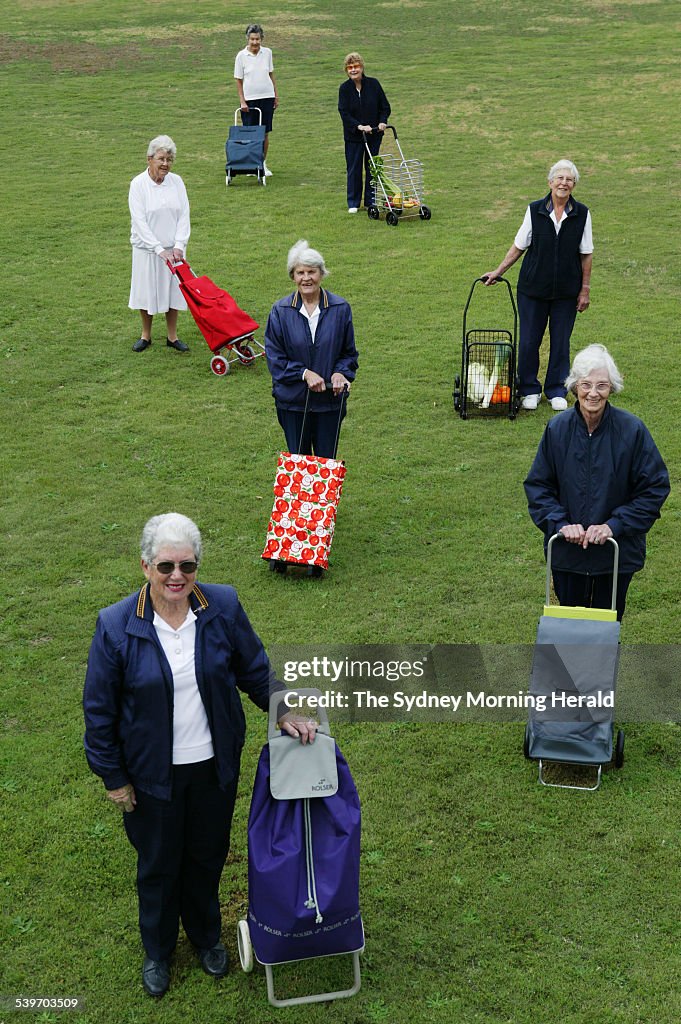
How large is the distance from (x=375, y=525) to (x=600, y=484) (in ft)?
10.1

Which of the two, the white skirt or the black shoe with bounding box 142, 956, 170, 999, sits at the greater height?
the white skirt

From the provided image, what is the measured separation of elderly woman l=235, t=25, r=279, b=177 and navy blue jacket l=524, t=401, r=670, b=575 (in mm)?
13406

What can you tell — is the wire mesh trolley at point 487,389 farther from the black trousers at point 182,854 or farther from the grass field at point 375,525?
the black trousers at point 182,854

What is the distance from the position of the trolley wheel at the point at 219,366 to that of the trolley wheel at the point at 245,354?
0.26 meters

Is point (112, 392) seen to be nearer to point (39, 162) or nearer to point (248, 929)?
point (248, 929)

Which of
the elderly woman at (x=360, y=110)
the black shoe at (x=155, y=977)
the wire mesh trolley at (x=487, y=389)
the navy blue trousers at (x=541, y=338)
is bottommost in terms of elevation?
the black shoe at (x=155, y=977)

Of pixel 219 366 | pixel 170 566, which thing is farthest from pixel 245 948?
pixel 219 366

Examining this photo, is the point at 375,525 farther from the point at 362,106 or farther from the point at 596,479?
the point at 362,106

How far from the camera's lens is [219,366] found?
11.8 metres

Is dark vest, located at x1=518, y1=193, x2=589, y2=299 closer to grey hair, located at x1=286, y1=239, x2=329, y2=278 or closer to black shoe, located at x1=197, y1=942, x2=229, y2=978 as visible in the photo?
grey hair, located at x1=286, y1=239, x2=329, y2=278

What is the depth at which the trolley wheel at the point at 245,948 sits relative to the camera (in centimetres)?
502

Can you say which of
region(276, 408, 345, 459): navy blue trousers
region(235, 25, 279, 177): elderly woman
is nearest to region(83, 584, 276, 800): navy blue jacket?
region(276, 408, 345, 459): navy blue trousers

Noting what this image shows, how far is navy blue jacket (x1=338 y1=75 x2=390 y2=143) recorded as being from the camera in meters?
15.7

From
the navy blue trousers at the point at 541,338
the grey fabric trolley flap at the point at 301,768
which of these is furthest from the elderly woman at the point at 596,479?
the navy blue trousers at the point at 541,338
